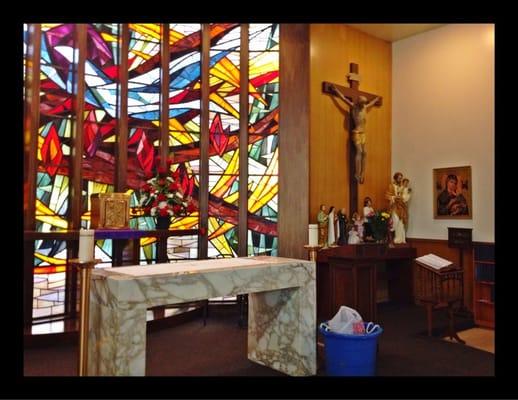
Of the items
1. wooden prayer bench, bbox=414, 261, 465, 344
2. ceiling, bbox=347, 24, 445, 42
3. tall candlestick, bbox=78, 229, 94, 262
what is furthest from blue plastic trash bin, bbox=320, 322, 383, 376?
ceiling, bbox=347, 24, 445, 42

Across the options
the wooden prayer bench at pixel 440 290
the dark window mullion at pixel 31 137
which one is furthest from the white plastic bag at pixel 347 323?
the dark window mullion at pixel 31 137

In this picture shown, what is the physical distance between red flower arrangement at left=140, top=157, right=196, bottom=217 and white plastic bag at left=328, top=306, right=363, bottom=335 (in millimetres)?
1985

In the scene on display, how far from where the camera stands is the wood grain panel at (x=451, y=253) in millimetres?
5289

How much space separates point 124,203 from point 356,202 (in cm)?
284

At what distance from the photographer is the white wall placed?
17.1 feet

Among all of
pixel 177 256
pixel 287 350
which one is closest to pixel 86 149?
pixel 177 256

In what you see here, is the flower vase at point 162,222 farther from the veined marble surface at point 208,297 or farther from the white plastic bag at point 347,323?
the white plastic bag at point 347,323

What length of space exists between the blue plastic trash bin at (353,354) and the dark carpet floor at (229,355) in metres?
0.17

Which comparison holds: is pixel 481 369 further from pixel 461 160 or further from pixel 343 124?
pixel 343 124

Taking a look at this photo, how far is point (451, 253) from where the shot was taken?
5.47 m

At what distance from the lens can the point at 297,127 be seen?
5223 mm

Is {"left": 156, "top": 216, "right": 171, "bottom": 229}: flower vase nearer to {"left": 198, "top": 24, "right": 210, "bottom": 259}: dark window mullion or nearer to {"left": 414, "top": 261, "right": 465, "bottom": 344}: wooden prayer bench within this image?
{"left": 198, "top": 24, "right": 210, "bottom": 259}: dark window mullion

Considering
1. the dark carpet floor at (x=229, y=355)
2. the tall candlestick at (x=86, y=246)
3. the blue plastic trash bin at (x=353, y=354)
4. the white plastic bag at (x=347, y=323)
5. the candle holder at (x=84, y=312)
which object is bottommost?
the dark carpet floor at (x=229, y=355)

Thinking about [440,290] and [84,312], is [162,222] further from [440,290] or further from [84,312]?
[440,290]
